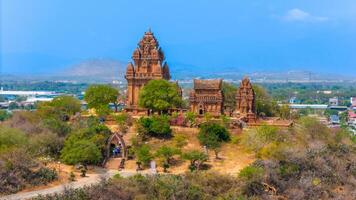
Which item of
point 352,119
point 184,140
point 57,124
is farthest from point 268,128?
point 352,119

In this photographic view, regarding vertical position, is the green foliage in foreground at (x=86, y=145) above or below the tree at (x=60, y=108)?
below

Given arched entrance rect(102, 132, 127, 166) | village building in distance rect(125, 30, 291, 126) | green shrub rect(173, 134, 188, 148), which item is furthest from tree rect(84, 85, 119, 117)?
green shrub rect(173, 134, 188, 148)

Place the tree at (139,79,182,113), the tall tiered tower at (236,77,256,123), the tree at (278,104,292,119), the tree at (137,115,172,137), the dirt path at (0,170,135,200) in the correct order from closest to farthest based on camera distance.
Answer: the dirt path at (0,170,135,200) < the tree at (137,115,172,137) < the tree at (139,79,182,113) < the tall tiered tower at (236,77,256,123) < the tree at (278,104,292,119)

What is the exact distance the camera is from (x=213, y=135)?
47969mm

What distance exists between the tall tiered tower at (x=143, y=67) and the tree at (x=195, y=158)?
724 inches

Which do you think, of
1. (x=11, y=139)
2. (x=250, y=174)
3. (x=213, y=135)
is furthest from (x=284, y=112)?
(x=11, y=139)

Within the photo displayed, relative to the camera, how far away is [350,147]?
49406 millimetres

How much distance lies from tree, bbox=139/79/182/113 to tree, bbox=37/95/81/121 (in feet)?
24.0

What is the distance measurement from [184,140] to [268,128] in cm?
705

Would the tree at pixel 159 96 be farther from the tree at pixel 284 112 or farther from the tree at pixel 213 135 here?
the tree at pixel 284 112

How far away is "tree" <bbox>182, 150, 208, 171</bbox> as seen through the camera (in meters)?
43.5

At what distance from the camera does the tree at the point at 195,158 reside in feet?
143

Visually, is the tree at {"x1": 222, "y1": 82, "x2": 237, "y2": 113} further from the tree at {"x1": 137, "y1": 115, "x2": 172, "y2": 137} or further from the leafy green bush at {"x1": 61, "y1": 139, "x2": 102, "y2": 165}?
the leafy green bush at {"x1": 61, "y1": 139, "x2": 102, "y2": 165}

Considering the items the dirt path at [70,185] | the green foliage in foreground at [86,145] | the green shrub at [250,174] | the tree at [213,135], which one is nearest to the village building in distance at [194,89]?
the tree at [213,135]
